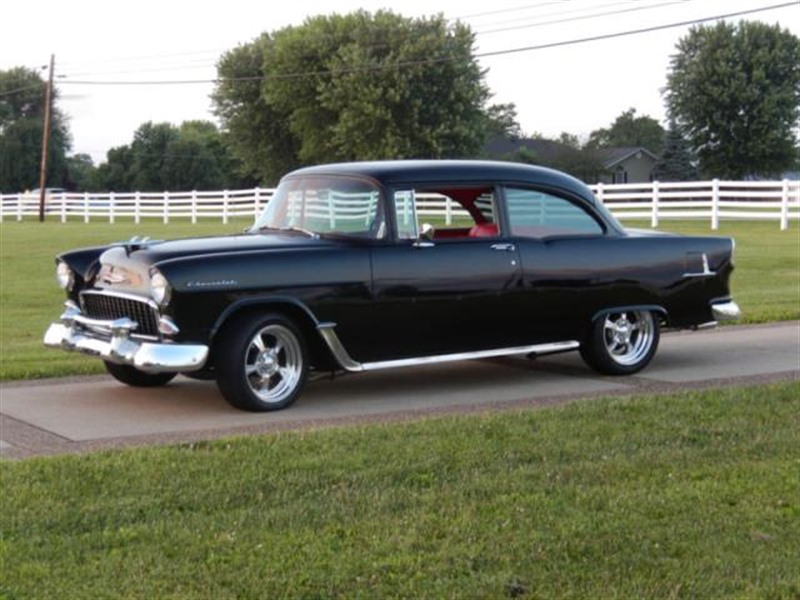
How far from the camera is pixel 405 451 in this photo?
6691 mm

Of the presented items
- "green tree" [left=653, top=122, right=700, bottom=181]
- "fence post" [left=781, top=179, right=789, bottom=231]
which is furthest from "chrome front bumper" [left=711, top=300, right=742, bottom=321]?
"green tree" [left=653, top=122, right=700, bottom=181]

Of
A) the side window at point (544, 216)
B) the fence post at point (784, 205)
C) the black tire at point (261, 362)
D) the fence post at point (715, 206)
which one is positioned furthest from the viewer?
the fence post at point (715, 206)

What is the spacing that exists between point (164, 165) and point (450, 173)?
93400 millimetres

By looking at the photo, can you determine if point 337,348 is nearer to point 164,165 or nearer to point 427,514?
point 427,514

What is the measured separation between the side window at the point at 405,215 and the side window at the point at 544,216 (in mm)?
857

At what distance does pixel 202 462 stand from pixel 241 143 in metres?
71.8

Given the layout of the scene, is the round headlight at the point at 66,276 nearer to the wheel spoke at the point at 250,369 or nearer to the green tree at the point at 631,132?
the wheel spoke at the point at 250,369

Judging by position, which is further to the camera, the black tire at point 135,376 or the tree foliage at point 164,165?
the tree foliage at point 164,165

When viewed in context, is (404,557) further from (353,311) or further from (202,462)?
(353,311)

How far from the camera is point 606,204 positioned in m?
36.2

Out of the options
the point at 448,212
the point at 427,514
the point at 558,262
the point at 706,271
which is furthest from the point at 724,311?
the point at 427,514

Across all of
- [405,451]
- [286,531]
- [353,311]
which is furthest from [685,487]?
[353,311]

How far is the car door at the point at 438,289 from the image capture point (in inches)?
341

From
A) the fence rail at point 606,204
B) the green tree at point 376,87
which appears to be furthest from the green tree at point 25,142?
the fence rail at point 606,204
